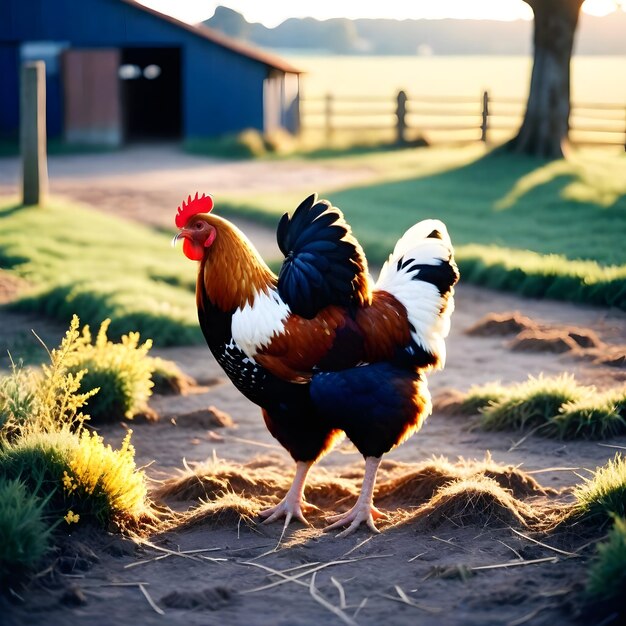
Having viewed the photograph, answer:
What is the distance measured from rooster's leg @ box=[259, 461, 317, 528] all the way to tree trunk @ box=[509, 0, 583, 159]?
15623 mm

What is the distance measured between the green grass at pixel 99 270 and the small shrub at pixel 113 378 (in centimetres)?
186

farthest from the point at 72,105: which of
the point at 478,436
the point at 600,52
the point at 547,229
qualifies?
the point at 600,52

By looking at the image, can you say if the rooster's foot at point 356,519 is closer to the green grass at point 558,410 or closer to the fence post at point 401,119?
the green grass at point 558,410

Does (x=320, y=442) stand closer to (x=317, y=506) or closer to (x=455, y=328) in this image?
(x=317, y=506)

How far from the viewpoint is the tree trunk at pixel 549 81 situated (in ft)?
62.1

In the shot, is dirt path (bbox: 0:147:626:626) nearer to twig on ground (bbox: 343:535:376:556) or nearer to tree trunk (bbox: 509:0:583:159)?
twig on ground (bbox: 343:535:376:556)

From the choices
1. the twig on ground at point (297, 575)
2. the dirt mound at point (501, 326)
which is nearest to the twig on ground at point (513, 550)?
the twig on ground at point (297, 575)

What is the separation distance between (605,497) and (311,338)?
1618 mm

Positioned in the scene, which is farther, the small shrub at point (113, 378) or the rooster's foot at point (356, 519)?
the small shrub at point (113, 378)

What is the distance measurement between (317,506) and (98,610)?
1.90 m

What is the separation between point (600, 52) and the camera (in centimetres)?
7862

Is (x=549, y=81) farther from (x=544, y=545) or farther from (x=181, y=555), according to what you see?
(x=181, y=555)

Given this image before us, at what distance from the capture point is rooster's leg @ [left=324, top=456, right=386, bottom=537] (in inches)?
201

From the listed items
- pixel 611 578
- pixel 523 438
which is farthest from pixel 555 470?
pixel 611 578
